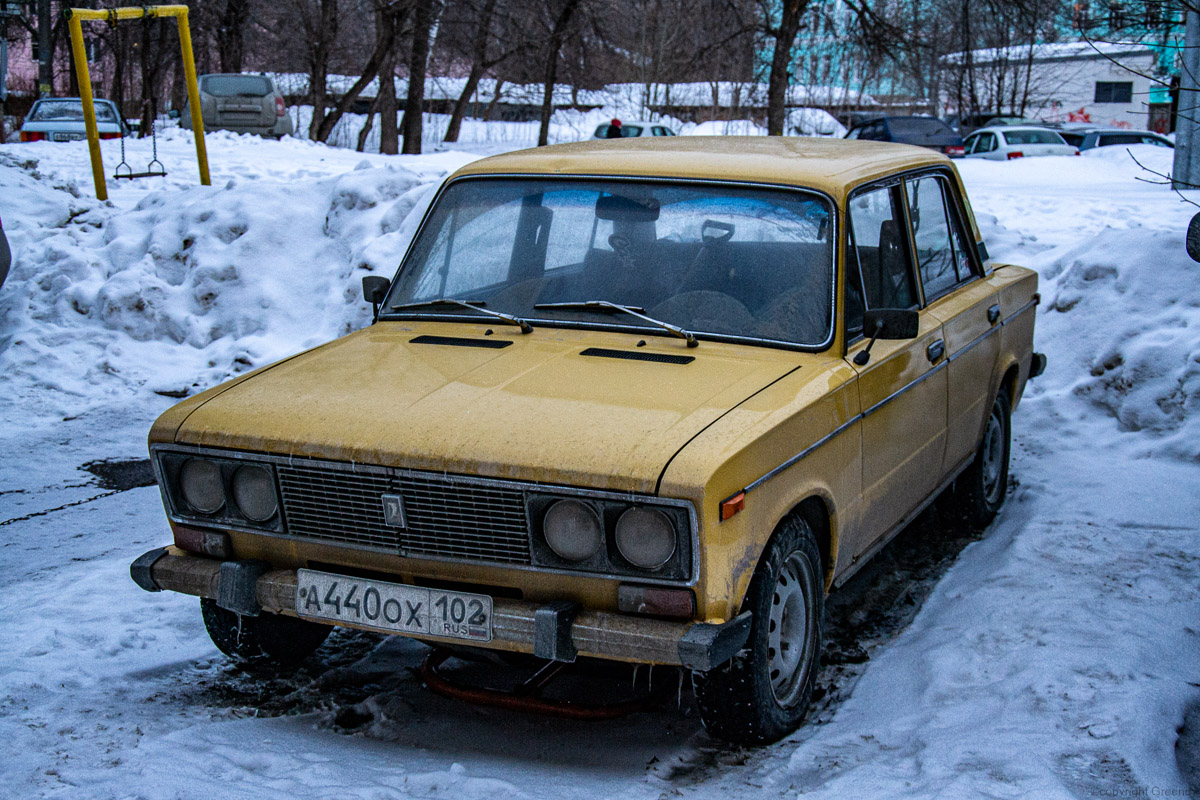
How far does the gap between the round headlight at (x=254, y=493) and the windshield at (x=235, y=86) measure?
21424mm

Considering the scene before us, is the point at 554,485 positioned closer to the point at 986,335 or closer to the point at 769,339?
the point at 769,339

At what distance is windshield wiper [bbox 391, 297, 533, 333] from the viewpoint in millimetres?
4125

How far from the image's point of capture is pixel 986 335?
17.5ft

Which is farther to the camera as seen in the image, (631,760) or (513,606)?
(631,760)

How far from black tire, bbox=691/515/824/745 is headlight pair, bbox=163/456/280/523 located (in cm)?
136

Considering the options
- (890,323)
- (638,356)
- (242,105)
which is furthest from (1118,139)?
(638,356)

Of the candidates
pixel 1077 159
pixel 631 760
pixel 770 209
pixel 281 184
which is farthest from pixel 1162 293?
pixel 1077 159

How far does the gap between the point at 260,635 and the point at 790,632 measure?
1.78m

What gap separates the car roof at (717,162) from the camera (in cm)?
426

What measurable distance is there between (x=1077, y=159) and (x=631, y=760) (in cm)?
1775

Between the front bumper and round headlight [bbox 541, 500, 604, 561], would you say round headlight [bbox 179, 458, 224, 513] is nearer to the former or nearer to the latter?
the front bumper

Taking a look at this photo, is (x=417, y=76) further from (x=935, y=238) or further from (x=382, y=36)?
(x=935, y=238)

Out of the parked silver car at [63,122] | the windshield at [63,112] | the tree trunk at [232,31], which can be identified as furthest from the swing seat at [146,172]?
the tree trunk at [232,31]

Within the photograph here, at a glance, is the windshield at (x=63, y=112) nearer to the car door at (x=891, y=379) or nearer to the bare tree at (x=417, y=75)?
the bare tree at (x=417, y=75)
